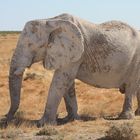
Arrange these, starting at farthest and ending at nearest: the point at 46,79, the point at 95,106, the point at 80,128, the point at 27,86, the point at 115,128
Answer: the point at 46,79
the point at 27,86
the point at 95,106
the point at 80,128
the point at 115,128

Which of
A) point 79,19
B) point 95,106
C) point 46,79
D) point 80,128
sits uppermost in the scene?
point 79,19

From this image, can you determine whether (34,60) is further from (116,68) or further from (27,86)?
(27,86)

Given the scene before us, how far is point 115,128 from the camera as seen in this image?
33.1 ft

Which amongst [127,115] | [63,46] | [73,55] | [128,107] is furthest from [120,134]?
[128,107]

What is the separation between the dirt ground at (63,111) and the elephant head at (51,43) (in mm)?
1438

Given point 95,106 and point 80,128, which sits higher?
point 80,128

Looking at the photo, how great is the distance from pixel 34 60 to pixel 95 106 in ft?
12.3

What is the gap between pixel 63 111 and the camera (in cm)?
1525

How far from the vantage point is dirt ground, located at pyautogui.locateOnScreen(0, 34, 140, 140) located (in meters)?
10.7

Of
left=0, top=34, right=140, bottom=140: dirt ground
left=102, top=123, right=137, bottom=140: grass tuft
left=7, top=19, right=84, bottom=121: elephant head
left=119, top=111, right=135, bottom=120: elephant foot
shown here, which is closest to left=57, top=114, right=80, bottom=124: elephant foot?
left=0, top=34, right=140, bottom=140: dirt ground

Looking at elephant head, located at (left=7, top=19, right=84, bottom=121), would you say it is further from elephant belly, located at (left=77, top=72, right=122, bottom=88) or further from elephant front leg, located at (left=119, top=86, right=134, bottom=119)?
elephant front leg, located at (left=119, top=86, right=134, bottom=119)

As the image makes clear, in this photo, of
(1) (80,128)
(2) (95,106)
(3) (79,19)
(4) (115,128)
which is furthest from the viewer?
(2) (95,106)

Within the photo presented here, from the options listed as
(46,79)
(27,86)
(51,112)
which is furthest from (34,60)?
(46,79)

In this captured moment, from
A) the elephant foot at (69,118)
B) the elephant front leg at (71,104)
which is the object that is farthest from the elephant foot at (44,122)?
the elephant front leg at (71,104)
